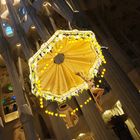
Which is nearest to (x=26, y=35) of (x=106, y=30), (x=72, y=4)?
(x=72, y=4)

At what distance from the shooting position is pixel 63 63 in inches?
358

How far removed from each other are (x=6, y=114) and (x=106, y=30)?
926 cm

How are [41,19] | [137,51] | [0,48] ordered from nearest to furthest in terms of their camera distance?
[137,51]
[41,19]
[0,48]

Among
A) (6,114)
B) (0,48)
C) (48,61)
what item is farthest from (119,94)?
(6,114)

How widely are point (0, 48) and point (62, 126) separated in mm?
6464

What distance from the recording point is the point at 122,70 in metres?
9.71

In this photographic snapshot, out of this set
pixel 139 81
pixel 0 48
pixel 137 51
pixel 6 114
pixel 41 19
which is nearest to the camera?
pixel 139 81

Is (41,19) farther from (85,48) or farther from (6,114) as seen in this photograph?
(6,114)

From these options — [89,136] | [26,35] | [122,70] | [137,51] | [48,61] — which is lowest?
[89,136]

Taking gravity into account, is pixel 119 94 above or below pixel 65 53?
below

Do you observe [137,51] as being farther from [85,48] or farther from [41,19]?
[41,19]

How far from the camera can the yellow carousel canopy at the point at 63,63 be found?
324 inches

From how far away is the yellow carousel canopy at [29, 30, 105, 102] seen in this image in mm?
8242

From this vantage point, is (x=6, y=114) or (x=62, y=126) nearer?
(x=62, y=126)
